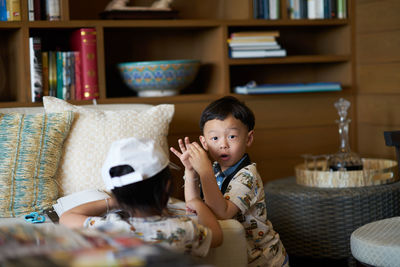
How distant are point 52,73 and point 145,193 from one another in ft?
4.75

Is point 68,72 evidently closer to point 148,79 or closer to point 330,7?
point 148,79

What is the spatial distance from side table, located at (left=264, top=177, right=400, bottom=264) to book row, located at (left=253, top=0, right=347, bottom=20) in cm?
97

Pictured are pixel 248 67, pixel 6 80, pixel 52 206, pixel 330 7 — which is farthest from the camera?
pixel 248 67

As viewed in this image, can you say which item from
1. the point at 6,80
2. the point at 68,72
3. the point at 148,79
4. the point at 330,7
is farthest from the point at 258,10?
the point at 6,80

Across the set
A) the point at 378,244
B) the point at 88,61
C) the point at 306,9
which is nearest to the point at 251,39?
the point at 306,9

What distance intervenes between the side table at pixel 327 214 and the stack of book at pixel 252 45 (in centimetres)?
76

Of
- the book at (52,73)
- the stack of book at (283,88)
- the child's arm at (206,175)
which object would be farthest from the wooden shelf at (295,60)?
the child's arm at (206,175)

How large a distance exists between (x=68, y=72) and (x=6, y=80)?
391 millimetres

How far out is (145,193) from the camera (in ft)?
4.35

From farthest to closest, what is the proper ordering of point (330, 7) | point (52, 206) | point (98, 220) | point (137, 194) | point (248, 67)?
point (248, 67) → point (330, 7) → point (52, 206) → point (98, 220) → point (137, 194)

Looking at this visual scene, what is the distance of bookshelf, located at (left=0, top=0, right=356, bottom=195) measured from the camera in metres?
2.81

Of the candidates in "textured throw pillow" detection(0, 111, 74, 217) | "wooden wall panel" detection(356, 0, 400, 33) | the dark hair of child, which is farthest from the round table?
"wooden wall panel" detection(356, 0, 400, 33)

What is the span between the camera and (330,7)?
119 inches

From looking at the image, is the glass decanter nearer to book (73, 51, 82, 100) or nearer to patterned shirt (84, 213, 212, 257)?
book (73, 51, 82, 100)
